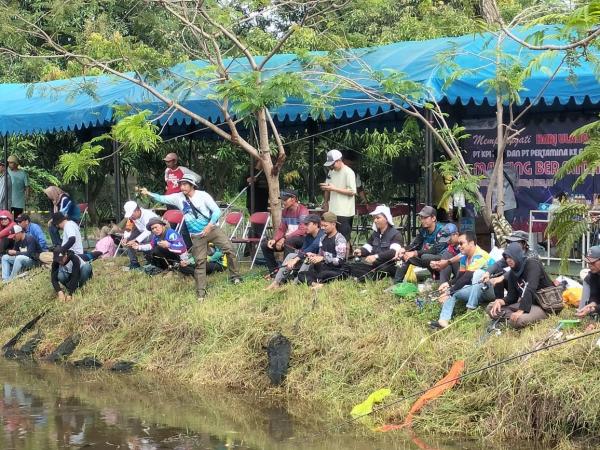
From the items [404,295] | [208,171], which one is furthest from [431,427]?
[208,171]

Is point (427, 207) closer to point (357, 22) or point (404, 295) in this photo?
point (404, 295)

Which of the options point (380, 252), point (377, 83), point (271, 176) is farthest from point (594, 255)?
point (271, 176)

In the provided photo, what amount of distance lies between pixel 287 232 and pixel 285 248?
0.41m

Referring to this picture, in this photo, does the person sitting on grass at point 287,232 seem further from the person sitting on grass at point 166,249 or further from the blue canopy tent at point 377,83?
the blue canopy tent at point 377,83

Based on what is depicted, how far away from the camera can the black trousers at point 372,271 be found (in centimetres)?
1200

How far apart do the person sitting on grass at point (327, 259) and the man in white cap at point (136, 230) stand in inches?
133

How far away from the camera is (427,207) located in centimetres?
1212

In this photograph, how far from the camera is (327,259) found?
480 inches

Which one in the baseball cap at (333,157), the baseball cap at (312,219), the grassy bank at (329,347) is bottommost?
the grassy bank at (329,347)

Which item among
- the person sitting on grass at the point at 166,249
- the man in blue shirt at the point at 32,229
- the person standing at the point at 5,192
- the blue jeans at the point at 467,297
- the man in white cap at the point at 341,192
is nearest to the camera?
the blue jeans at the point at 467,297

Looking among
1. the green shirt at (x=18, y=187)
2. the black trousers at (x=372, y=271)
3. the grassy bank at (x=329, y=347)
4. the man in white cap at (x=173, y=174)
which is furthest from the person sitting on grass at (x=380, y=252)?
the green shirt at (x=18, y=187)

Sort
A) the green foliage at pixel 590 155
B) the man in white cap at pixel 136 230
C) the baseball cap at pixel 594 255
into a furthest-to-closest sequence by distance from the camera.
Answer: the man in white cap at pixel 136 230, the green foliage at pixel 590 155, the baseball cap at pixel 594 255

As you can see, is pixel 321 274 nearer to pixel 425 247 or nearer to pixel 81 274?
pixel 425 247

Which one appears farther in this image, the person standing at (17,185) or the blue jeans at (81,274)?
the person standing at (17,185)
